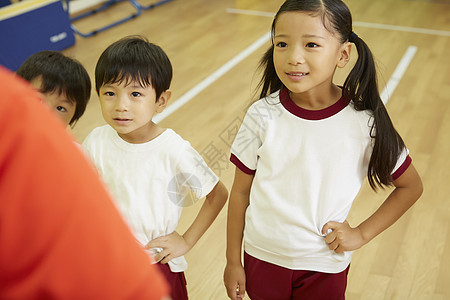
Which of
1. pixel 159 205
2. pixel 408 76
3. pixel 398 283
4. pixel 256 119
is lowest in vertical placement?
pixel 408 76

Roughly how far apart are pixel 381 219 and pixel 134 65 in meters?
0.75

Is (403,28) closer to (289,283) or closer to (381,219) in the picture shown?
(381,219)

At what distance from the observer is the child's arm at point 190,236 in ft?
4.96

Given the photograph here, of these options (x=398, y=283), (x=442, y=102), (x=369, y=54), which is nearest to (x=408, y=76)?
(x=442, y=102)

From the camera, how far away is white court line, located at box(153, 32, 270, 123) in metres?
3.83

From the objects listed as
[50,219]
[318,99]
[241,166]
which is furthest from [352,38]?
[50,219]

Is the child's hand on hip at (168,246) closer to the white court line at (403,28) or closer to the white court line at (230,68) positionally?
the white court line at (230,68)

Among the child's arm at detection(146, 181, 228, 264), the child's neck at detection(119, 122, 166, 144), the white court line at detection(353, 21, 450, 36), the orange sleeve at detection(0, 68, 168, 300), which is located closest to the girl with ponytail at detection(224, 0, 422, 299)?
the child's arm at detection(146, 181, 228, 264)

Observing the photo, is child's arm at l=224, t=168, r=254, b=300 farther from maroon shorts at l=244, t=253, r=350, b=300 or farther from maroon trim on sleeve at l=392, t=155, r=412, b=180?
maroon trim on sleeve at l=392, t=155, r=412, b=180

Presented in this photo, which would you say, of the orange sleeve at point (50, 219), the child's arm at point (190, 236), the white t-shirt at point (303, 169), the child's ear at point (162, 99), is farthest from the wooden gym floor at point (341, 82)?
the orange sleeve at point (50, 219)

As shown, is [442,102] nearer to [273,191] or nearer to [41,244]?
[273,191]

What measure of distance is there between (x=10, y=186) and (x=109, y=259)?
9 cm

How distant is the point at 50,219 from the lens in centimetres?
41

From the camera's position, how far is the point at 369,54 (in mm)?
1433
